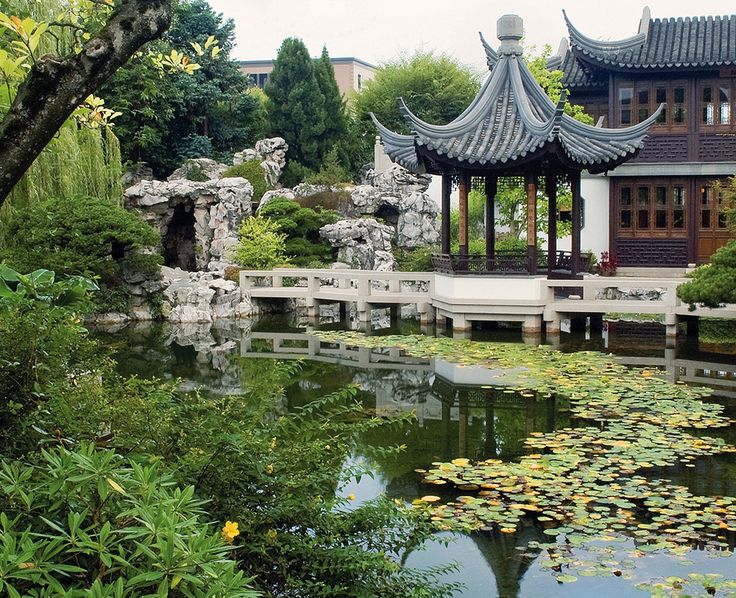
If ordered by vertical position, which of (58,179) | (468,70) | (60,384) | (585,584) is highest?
(468,70)

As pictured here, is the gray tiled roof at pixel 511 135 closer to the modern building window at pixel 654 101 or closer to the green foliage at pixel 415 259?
the green foliage at pixel 415 259

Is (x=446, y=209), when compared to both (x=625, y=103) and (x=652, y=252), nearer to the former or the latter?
(x=652, y=252)

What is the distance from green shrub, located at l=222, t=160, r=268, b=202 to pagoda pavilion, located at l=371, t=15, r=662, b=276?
25.2 ft

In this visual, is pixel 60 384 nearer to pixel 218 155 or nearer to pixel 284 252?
pixel 284 252

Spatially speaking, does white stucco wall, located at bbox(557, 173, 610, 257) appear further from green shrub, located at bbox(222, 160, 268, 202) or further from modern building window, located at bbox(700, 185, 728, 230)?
green shrub, located at bbox(222, 160, 268, 202)

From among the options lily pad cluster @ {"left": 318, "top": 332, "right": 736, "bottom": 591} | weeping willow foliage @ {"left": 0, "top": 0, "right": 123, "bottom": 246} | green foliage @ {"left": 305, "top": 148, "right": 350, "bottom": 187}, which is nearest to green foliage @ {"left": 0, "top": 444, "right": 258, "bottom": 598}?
lily pad cluster @ {"left": 318, "top": 332, "right": 736, "bottom": 591}

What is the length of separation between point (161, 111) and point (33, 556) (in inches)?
836

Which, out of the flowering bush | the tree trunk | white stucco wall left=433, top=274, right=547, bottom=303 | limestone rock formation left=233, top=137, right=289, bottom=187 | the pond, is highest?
limestone rock formation left=233, top=137, right=289, bottom=187

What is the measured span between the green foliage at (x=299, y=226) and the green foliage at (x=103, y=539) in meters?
16.1

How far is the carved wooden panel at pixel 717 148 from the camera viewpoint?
17.0 metres

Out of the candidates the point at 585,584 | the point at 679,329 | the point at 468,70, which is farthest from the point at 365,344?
the point at 468,70

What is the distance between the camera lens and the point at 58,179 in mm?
14828

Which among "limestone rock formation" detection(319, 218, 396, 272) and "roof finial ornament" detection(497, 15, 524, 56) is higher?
"roof finial ornament" detection(497, 15, 524, 56)

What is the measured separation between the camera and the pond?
4047 millimetres
